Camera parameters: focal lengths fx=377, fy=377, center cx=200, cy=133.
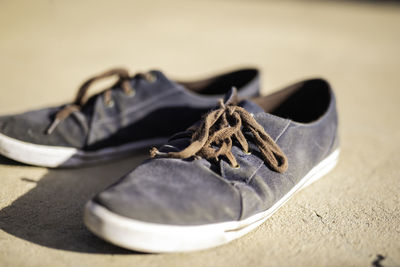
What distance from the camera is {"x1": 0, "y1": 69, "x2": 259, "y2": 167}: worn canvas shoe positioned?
6.72ft

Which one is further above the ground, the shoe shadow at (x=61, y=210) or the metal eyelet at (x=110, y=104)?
the metal eyelet at (x=110, y=104)

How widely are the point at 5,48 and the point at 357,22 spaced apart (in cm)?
514

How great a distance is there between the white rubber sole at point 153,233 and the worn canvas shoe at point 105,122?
82 centimetres

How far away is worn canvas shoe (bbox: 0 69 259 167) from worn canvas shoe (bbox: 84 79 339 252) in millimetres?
529

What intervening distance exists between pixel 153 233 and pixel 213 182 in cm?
31

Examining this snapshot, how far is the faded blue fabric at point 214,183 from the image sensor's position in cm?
136

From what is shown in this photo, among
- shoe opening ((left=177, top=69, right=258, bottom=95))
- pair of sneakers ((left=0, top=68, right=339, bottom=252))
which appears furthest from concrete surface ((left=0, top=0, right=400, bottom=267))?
shoe opening ((left=177, top=69, right=258, bottom=95))

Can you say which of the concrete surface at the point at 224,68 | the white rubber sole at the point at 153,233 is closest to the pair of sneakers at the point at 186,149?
the white rubber sole at the point at 153,233

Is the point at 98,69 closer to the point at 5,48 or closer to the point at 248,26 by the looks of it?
the point at 5,48

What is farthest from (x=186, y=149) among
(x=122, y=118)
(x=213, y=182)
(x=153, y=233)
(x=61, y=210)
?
(x=122, y=118)

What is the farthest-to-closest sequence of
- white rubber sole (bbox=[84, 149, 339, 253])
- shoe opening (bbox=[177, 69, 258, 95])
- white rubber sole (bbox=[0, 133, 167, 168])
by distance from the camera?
shoe opening (bbox=[177, 69, 258, 95]), white rubber sole (bbox=[0, 133, 167, 168]), white rubber sole (bbox=[84, 149, 339, 253])

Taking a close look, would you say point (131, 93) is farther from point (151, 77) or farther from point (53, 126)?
point (53, 126)

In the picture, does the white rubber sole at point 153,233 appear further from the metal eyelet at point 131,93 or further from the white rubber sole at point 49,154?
the metal eyelet at point 131,93

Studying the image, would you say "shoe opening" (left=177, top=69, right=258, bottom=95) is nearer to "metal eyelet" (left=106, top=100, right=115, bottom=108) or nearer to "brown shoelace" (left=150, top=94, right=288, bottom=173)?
"metal eyelet" (left=106, top=100, right=115, bottom=108)
